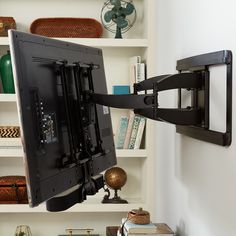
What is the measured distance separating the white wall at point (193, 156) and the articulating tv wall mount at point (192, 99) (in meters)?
0.04

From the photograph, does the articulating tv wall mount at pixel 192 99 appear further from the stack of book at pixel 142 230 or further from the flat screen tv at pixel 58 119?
the stack of book at pixel 142 230

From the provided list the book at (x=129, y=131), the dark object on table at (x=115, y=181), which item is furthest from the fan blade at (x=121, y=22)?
the dark object on table at (x=115, y=181)

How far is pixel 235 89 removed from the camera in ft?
5.39

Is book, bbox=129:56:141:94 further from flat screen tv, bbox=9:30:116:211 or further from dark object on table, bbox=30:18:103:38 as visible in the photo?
flat screen tv, bbox=9:30:116:211

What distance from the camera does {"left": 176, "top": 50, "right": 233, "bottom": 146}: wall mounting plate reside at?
1.68 meters

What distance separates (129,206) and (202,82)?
139 cm

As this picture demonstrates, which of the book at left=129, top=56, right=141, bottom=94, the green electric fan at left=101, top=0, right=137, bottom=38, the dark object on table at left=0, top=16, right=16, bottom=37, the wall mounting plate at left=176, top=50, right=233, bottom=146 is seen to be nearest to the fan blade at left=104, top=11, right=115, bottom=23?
the green electric fan at left=101, top=0, right=137, bottom=38

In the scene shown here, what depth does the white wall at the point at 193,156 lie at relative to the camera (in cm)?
172

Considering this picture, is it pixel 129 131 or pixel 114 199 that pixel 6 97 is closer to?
pixel 129 131

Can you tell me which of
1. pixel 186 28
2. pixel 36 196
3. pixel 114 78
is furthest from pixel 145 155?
pixel 36 196

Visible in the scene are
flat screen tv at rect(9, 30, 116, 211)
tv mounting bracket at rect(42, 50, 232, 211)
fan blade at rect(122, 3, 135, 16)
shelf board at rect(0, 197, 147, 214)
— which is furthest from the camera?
fan blade at rect(122, 3, 135, 16)

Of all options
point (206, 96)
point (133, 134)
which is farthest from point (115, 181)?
point (206, 96)

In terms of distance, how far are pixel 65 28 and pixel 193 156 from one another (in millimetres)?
1425

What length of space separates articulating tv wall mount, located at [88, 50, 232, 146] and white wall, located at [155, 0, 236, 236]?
1.6 inches
